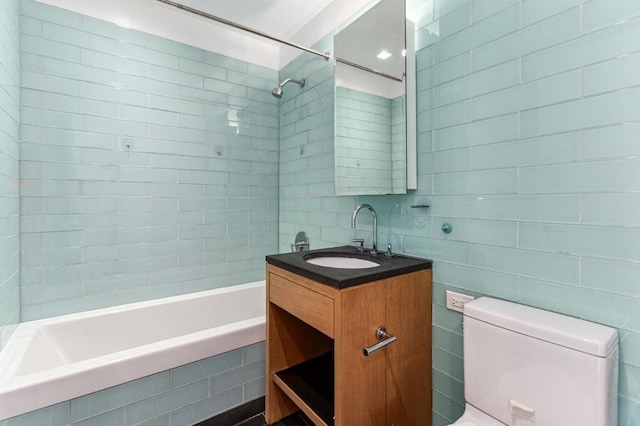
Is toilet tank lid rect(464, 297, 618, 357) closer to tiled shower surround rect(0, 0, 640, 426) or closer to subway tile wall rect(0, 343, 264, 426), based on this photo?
tiled shower surround rect(0, 0, 640, 426)

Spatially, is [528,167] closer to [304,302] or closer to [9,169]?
[304,302]

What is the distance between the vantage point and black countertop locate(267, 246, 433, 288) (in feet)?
4.05

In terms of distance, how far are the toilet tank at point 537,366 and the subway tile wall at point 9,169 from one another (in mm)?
2262

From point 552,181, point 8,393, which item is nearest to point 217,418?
point 8,393

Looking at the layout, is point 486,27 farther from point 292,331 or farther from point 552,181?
point 292,331

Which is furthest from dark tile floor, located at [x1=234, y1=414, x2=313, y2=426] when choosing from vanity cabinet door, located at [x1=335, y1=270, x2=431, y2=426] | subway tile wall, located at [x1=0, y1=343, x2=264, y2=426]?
vanity cabinet door, located at [x1=335, y1=270, x2=431, y2=426]

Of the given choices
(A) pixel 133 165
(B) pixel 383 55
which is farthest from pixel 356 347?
(A) pixel 133 165

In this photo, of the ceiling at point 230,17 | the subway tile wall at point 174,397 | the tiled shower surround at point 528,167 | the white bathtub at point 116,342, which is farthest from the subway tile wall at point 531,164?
the white bathtub at point 116,342

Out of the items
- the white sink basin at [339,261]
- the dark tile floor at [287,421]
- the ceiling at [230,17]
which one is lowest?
the dark tile floor at [287,421]

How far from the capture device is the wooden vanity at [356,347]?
1213 mm

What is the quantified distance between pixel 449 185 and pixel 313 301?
841mm

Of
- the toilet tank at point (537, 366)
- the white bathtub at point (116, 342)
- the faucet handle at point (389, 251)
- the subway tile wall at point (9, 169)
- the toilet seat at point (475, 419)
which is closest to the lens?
the toilet tank at point (537, 366)

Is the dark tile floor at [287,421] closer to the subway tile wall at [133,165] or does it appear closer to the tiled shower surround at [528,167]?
the tiled shower surround at [528,167]

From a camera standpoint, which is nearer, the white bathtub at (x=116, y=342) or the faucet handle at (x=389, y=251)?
the white bathtub at (x=116, y=342)
